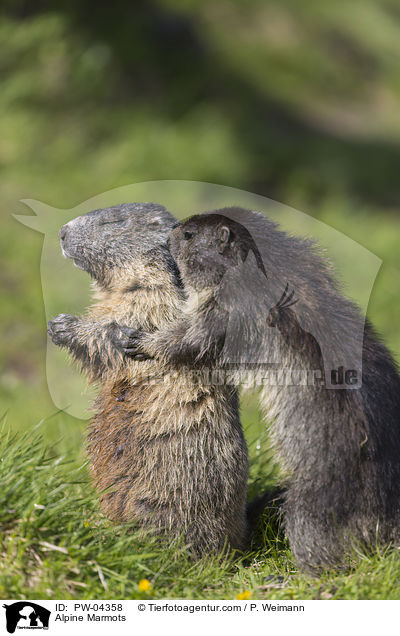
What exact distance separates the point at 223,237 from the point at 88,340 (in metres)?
1.10

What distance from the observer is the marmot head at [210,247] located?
448 centimetres

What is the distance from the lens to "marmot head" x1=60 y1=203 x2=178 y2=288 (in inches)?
189

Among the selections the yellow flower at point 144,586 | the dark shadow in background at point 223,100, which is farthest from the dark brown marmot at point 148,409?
the dark shadow in background at point 223,100

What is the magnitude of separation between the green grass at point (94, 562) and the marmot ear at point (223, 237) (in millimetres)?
1635

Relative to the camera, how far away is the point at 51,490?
4188 millimetres

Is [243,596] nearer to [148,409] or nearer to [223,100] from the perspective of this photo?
[148,409]

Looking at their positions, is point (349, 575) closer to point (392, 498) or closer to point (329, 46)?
point (392, 498)

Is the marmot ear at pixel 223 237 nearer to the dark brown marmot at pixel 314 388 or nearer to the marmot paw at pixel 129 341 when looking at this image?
the dark brown marmot at pixel 314 388

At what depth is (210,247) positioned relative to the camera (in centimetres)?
455

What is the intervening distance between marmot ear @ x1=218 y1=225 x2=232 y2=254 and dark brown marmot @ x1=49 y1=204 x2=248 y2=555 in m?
0.43

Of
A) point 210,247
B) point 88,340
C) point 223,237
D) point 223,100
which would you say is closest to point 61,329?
point 88,340

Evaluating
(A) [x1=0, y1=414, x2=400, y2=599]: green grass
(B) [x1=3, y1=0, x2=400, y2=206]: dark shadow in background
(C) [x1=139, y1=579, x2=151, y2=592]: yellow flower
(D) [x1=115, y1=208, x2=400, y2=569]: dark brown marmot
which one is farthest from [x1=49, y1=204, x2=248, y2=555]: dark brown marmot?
(B) [x1=3, y1=0, x2=400, y2=206]: dark shadow in background

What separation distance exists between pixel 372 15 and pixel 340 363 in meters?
19.3
